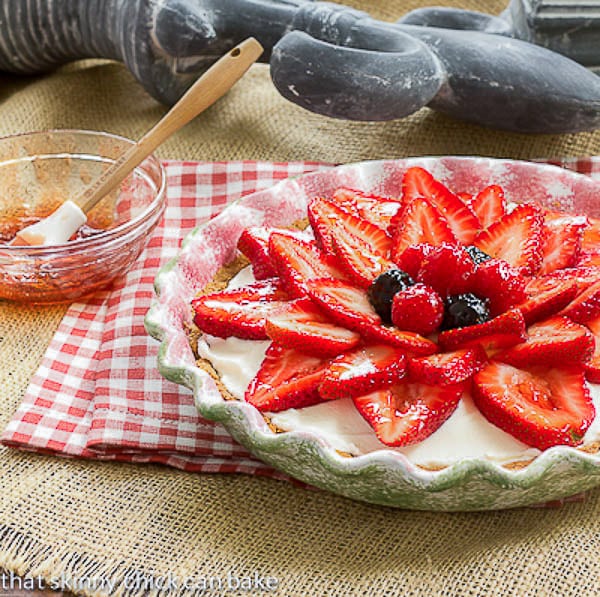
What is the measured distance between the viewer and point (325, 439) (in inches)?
64.1

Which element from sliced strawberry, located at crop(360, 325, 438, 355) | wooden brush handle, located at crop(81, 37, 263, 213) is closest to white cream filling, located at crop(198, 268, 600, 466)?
sliced strawberry, located at crop(360, 325, 438, 355)

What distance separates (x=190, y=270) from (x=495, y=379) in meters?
0.74

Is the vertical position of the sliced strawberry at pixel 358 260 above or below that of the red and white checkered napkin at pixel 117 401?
above

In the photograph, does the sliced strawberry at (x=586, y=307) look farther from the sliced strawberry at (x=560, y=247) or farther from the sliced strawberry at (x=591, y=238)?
the sliced strawberry at (x=591, y=238)

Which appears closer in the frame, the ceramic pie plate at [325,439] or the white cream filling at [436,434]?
the ceramic pie plate at [325,439]

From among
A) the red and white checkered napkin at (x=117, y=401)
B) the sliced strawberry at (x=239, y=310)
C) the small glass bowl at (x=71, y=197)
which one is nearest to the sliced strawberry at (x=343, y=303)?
the sliced strawberry at (x=239, y=310)

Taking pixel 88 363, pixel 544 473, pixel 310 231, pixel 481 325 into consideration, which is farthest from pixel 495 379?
pixel 88 363

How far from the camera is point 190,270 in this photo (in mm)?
2092

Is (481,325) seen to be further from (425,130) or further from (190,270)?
(425,130)

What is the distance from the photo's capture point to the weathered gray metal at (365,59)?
2396mm

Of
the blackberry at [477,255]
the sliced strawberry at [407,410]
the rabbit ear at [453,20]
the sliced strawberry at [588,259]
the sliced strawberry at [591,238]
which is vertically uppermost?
the rabbit ear at [453,20]

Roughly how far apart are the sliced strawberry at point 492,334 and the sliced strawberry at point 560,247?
0.27 meters

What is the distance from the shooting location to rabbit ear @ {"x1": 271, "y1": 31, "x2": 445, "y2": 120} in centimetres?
238

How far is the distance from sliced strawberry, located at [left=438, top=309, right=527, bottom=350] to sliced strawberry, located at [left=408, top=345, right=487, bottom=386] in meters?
0.02
